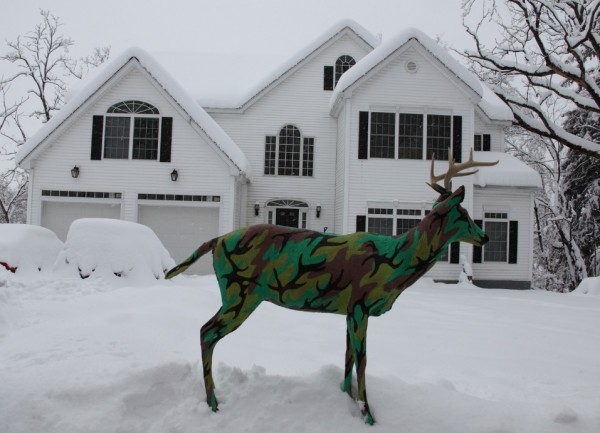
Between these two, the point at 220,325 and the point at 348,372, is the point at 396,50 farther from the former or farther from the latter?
the point at 220,325

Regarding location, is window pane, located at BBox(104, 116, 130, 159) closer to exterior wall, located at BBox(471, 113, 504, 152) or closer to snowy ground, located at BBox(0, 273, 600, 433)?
snowy ground, located at BBox(0, 273, 600, 433)

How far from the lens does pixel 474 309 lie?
32.8 feet

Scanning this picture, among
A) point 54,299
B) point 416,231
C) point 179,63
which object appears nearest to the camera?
point 416,231

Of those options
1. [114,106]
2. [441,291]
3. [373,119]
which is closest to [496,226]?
[441,291]

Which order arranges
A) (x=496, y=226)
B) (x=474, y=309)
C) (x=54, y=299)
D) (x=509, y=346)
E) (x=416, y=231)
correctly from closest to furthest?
Answer: (x=416, y=231) < (x=509, y=346) < (x=54, y=299) < (x=474, y=309) < (x=496, y=226)

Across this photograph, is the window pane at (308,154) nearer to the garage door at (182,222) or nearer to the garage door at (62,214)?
the garage door at (182,222)

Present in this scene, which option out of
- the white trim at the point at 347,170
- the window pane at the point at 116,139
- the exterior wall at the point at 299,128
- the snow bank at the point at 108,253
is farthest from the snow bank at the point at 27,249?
the white trim at the point at 347,170

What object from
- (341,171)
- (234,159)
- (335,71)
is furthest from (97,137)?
(335,71)

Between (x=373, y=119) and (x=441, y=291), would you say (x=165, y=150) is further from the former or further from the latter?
(x=441, y=291)

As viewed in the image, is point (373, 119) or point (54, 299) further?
point (373, 119)

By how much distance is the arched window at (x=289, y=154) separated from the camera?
718 inches

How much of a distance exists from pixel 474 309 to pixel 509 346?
3532 millimetres

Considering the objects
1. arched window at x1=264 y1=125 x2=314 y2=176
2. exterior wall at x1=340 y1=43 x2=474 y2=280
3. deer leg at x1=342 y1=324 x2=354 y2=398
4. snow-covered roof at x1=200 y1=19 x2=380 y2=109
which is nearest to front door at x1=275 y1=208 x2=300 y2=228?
arched window at x1=264 y1=125 x2=314 y2=176

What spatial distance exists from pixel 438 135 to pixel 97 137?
11146 millimetres
